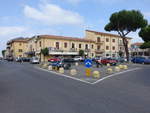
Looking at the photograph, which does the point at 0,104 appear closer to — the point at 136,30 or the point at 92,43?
the point at 136,30

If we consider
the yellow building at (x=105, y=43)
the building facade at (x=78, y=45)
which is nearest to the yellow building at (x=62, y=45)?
the building facade at (x=78, y=45)

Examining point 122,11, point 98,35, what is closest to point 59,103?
point 122,11

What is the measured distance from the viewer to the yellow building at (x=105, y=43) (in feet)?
209

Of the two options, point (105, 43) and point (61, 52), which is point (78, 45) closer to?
point (61, 52)

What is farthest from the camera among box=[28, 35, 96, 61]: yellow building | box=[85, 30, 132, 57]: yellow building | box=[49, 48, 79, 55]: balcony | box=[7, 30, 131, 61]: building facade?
box=[85, 30, 132, 57]: yellow building

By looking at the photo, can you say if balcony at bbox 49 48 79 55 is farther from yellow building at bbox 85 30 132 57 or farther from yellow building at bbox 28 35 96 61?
yellow building at bbox 85 30 132 57

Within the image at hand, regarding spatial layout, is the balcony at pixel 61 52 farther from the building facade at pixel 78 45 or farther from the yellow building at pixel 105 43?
the yellow building at pixel 105 43

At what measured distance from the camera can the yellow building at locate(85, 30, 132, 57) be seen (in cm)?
6378

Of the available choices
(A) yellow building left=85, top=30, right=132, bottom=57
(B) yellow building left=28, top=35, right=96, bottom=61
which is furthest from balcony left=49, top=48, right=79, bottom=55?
(A) yellow building left=85, top=30, right=132, bottom=57

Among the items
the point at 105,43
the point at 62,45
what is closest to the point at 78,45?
the point at 62,45

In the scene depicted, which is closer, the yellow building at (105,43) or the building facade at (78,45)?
the building facade at (78,45)

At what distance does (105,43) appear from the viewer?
65.2 metres

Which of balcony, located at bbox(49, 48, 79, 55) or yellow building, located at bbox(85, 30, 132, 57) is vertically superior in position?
yellow building, located at bbox(85, 30, 132, 57)

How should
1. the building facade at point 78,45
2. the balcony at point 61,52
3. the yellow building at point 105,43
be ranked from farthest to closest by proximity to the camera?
1. the yellow building at point 105,43
2. the building facade at point 78,45
3. the balcony at point 61,52
